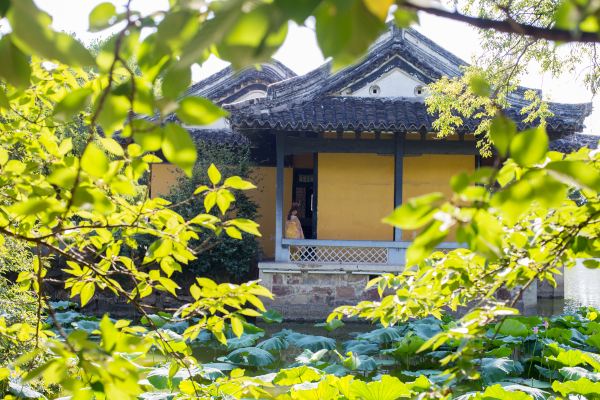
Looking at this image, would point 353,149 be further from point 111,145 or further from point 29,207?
point 29,207

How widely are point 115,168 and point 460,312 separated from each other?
27.5 ft

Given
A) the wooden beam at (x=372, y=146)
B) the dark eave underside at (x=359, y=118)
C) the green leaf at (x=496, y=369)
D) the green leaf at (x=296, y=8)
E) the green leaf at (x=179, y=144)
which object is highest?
the dark eave underside at (x=359, y=118)

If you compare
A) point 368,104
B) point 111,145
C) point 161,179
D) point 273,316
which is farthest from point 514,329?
point 161,179

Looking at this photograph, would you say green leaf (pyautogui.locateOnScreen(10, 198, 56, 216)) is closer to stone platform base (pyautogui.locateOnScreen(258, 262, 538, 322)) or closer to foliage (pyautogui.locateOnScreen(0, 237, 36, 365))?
foliage (pyautogui.locateOnScreen(0, 237, 36, 365))

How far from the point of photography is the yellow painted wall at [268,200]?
1182 centimetres

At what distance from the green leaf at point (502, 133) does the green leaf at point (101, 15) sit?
1.51 feet

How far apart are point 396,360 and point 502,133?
5910mm

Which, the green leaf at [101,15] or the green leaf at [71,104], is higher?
the green leaf at [101,15]

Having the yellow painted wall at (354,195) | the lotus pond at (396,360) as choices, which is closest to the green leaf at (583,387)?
the lotus pond at (396,360)

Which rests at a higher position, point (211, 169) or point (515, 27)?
point (515, 27)

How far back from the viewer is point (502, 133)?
81cm

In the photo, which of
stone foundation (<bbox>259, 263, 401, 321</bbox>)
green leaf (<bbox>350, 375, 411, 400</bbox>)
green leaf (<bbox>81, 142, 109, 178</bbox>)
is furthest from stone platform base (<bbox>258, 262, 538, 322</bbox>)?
green leaf (<bbox>81, 142, 109, 178</bbox>)

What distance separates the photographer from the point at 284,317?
913 centimetres

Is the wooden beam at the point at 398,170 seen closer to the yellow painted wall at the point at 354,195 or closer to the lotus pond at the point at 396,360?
the yellow painted wall at the point at 354,195
